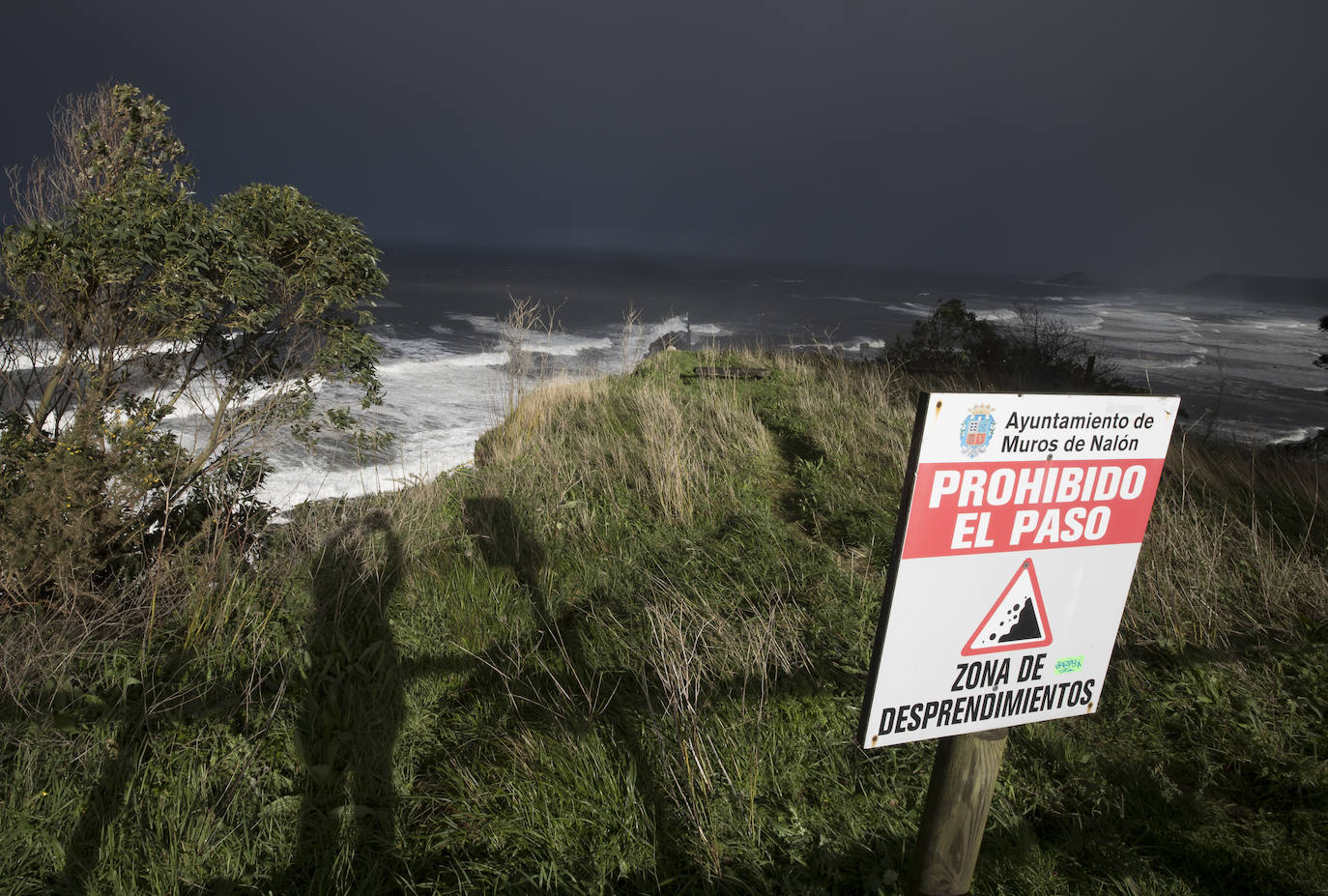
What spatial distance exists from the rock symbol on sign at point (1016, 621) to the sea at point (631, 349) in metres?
4.57

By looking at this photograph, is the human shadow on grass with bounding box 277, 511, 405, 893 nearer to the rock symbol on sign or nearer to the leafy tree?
the leafy tree

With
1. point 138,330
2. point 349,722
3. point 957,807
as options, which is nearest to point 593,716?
point 349,722

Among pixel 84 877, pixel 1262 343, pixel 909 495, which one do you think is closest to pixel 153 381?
pixel 84 877

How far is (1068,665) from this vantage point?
1.63 meters

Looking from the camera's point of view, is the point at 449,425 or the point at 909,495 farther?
the point at 449,425

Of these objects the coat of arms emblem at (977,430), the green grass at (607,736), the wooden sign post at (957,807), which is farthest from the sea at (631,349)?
the coat of arms emblem at (977,430)

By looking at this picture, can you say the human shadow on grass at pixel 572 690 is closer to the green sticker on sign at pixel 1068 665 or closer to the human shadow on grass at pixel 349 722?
the human shadow on grass at pixel 349 722

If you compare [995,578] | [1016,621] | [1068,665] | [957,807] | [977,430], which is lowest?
[957,807]

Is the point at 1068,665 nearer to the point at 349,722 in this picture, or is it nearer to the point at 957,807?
the point at 957,807

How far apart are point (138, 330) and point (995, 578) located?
646 cm

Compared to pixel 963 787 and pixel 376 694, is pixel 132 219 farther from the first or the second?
pixel 963 787

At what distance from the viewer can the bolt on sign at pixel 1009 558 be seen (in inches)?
54.5

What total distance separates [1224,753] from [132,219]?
7.21 metres

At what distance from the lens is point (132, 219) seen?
5.11 m
